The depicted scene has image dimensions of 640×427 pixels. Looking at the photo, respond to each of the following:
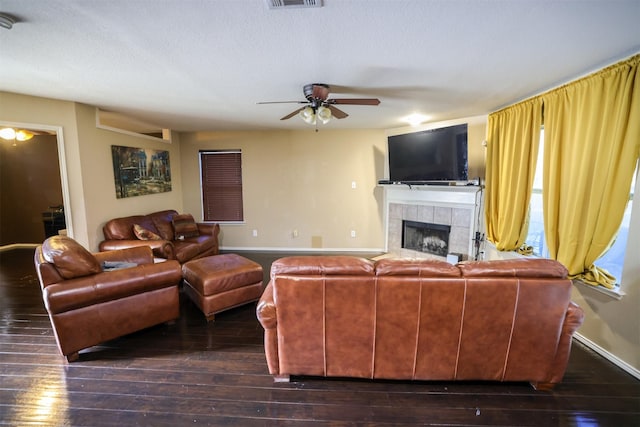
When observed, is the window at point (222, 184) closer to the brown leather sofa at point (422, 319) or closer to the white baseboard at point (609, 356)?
the brown leather sofa at point (422, 319)

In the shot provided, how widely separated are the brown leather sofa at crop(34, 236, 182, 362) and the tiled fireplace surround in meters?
3.63

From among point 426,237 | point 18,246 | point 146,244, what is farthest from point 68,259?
point 18,246

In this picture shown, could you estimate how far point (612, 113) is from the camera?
→ 203cm

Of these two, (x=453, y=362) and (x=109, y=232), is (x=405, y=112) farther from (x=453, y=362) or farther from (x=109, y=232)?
(x=109, y=232)

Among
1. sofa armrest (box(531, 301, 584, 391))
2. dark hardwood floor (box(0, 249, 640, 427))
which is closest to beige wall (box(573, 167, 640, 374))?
dark hardwood floor (box(0, 249, 640, 427))

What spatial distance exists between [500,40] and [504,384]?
2.32 metres

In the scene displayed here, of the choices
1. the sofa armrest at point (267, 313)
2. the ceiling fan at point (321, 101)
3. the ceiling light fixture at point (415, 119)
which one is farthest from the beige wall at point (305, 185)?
the sofa armrest at point (267, 313)

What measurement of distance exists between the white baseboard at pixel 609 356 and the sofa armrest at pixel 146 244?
14.5 feet

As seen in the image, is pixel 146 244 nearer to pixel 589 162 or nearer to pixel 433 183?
pixel 433 183

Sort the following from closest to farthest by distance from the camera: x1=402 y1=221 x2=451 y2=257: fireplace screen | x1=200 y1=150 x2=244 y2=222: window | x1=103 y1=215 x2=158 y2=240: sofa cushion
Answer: x1=103 y1=215 x2=158 y2=240: sofa cushion
x1=402 y1=221 x2=451 y2=257: fireplace screen
x1=200 y1=150 x2=244 y2=222: window

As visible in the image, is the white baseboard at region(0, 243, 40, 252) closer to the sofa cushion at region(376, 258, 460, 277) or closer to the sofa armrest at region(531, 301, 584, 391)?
the sofa cushion at region(376, 258, 460, 277)

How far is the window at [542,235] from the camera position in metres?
2.07

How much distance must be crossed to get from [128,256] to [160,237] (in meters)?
1.47

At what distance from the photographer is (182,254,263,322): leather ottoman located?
104 inches
